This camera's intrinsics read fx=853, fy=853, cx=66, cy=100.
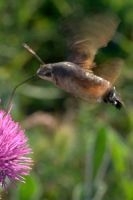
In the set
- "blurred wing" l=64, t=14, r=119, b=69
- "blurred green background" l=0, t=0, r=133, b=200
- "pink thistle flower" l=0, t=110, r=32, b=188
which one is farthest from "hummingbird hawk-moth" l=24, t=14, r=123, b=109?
"blurred green background" l=0, t=0, r=133, b=200

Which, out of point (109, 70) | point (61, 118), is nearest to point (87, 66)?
point (109, 70)

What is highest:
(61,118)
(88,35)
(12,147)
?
(88,35)

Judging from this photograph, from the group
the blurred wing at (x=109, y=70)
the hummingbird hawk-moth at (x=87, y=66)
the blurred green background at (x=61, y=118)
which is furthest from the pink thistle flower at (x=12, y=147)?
the blurred green background at (x=61, y=118)

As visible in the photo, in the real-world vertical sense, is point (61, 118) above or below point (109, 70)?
below

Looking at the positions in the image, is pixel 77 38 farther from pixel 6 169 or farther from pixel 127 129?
pixel 127 129

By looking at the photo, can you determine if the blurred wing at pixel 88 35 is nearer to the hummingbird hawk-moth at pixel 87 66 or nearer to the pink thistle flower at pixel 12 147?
the hummingbird hawk-moth at pixel 87 66

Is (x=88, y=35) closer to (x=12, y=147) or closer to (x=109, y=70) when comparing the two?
(x=109, y=70)
